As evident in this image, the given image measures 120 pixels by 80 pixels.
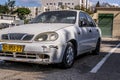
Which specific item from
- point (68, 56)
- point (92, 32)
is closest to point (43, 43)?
point (68, 56)

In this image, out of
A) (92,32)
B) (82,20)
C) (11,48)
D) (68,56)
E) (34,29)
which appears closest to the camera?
(11,48)

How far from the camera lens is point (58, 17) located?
930 cm

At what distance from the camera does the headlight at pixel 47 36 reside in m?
7.56

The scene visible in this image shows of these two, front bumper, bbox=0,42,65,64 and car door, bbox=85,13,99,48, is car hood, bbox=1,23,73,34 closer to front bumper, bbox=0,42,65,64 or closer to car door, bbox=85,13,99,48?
front bumper, bbox=0,42,65,64

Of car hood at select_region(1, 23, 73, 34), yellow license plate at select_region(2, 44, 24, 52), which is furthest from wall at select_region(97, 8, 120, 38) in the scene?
yellow license plate at select_region(2, 44, 24, 52)

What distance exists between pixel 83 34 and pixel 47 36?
1910 mm

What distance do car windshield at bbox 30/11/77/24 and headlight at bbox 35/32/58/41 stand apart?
4.80 feet

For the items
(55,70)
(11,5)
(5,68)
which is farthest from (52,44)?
(11,5)

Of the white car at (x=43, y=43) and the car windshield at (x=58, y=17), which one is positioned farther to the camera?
the car windshield at (x=58, y=17)

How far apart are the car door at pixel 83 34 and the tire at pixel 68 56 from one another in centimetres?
66

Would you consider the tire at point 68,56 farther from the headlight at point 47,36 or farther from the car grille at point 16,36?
the car grille at point 16,36

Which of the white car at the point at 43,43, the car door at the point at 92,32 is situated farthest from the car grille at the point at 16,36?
the car door at the point at 92,32

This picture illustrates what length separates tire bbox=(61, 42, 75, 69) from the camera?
26.1 feet

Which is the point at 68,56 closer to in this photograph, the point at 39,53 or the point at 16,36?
the point at 39,53
